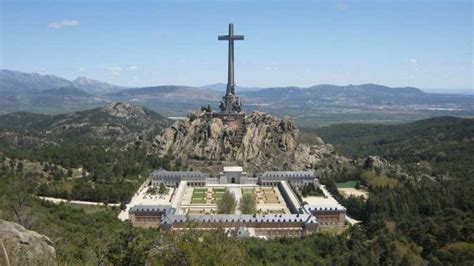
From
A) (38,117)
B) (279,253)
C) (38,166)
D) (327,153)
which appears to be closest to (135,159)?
(38,166)

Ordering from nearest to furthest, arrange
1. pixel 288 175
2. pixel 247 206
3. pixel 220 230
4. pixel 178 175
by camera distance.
Result: pixel 220 230
pixel 247 206
pixel 178 175
pixel 288 175

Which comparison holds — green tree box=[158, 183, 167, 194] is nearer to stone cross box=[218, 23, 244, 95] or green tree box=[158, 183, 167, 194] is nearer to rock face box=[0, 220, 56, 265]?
stone cross box=[218, 23, 244, 95]

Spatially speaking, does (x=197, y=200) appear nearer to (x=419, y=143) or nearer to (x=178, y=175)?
(x=178, y=175)

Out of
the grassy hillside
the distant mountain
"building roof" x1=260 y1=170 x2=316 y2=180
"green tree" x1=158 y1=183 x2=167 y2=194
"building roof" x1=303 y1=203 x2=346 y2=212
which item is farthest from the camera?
the distant mountain

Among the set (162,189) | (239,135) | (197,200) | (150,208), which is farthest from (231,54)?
(150,208)

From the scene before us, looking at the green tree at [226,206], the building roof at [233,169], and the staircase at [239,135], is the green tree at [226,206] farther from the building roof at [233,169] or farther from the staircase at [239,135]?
the staircase at [239,135]

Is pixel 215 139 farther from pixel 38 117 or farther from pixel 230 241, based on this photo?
pixel 38 117

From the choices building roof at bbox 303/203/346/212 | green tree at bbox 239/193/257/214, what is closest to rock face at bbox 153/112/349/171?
building roof at bbox 303/203/346/212
